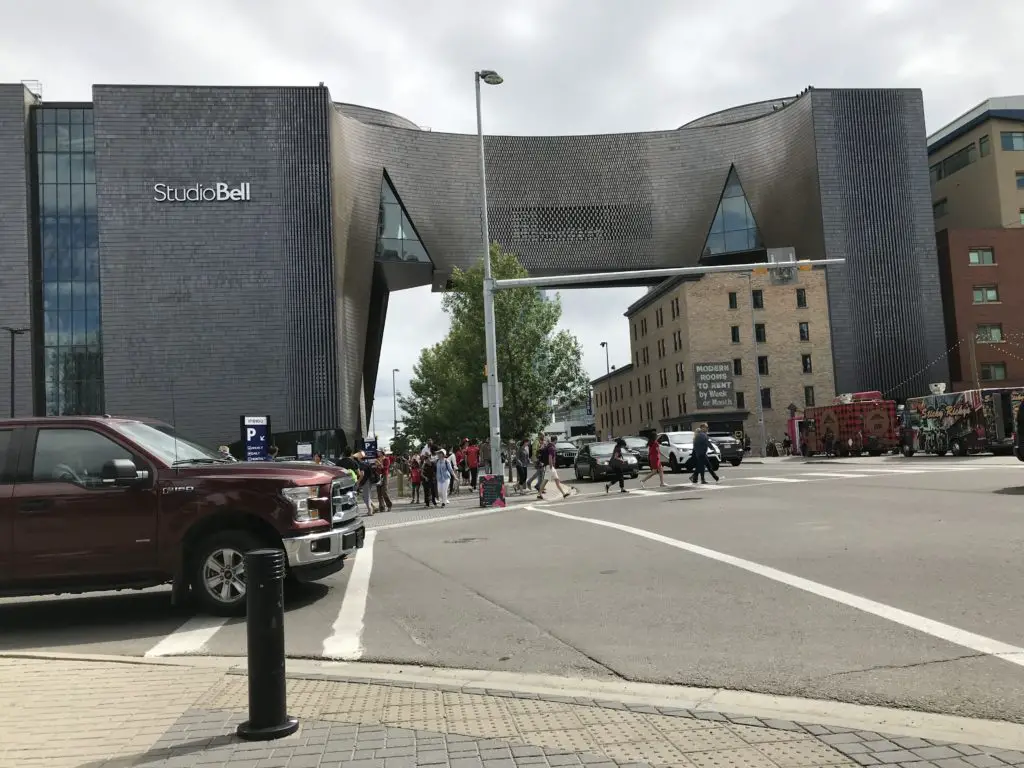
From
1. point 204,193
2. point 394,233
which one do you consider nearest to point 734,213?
point 394,233

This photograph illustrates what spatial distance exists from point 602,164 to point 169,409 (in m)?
30.9

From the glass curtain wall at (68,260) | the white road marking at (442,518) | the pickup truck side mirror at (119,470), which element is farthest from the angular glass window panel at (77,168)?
the pickup truck side mirror at (119,470)

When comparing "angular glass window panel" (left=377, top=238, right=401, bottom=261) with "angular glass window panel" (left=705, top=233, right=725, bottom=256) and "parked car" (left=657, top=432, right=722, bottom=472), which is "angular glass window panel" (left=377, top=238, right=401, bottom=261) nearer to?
"angular glass window panel" (left=705, top=233, right=725, bottom=256)

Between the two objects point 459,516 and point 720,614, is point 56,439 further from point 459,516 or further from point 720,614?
point 459,516

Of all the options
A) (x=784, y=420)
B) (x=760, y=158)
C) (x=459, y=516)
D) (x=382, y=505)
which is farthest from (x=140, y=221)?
(x=784, y=420)

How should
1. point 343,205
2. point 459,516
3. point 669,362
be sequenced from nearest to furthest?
1. point 459,516
2. point 343,205
3. point 669,362

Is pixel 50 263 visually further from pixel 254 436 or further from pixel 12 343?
pixel 254 436

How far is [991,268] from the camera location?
195 ft

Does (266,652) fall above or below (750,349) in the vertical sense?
below

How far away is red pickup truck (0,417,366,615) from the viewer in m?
7.52

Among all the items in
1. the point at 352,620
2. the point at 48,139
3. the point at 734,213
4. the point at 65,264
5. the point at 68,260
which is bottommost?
the point at 352,620

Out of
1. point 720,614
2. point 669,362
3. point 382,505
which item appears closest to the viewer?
point 720,614

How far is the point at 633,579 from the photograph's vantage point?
29.4ft

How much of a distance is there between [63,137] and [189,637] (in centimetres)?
4579
